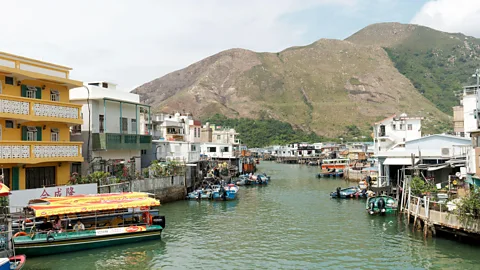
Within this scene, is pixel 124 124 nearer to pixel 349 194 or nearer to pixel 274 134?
pixel 349 194

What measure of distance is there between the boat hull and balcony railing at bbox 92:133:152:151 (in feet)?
49.8

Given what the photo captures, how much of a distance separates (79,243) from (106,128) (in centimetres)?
1902

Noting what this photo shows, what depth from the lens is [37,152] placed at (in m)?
30.6

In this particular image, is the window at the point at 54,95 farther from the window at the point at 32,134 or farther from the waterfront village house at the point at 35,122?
the window at the point at 32,134

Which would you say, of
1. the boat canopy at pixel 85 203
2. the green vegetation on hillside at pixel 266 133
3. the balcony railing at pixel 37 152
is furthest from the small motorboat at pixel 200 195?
the green vegetation on hillside at pixel 266 133

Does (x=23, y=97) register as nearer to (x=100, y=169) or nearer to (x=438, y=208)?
(x=100, y=169)

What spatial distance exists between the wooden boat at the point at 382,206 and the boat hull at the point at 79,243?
19.5 m

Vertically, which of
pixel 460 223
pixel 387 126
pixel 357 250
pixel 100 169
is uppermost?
pixel 387 126

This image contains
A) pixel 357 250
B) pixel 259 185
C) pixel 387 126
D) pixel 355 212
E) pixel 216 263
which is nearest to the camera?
pixel 216 263

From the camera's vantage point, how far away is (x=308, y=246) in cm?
2772

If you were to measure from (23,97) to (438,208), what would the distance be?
2910cm

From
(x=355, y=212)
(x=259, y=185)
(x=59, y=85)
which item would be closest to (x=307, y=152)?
(x=259, y=185)

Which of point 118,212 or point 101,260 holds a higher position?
point 118,212

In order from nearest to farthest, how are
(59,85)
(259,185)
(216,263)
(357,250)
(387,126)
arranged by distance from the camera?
1. (216,263)
2. (357,250)
3. (59,85)
4. (387,126)
5. (259,185)
